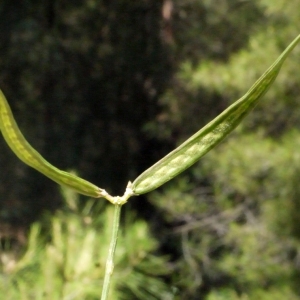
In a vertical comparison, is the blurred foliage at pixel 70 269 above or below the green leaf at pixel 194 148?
below

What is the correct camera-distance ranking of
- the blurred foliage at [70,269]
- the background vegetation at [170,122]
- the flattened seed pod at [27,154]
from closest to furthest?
the flattened seed pod at [27,154] → the blurred foliage at [70,269] → the background vegetation at [170,122]

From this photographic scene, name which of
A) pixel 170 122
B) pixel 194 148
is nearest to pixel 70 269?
pixel 194 148

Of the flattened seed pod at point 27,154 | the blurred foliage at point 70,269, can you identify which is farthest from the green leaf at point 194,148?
the blurred foliage at point 70,269

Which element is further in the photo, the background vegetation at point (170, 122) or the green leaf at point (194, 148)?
the background vegetation at point (170, 122)

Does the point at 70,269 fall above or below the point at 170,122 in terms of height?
below

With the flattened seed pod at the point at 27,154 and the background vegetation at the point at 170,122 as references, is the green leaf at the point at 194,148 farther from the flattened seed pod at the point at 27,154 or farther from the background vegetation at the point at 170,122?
the background vegetation at the point at 170,122

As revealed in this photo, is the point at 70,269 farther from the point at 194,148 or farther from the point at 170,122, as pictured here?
the point at 170,122
